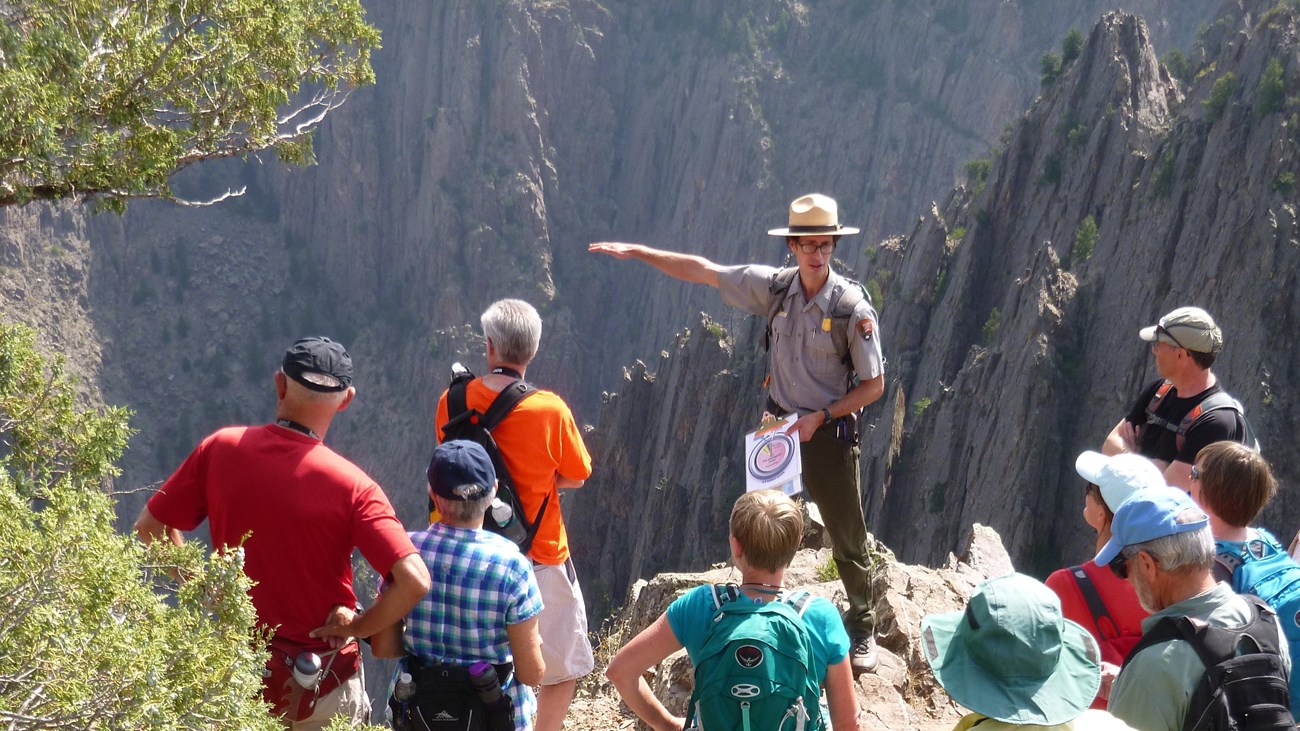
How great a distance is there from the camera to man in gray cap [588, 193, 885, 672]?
6996 millimetres

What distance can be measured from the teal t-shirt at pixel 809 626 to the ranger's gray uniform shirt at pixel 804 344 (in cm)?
275

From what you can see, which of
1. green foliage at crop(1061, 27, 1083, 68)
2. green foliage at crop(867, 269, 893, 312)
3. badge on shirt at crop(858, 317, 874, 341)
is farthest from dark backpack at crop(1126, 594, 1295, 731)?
green foliage at crop(1061, 27, 1083, 68)

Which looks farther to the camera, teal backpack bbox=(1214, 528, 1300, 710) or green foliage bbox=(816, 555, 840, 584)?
green foliage bbox=(816, 555, 840, 584)

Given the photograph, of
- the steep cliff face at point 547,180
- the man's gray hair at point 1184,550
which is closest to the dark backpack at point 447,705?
the man's gray hair at point 1184,550

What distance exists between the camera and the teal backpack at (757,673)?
432 cm

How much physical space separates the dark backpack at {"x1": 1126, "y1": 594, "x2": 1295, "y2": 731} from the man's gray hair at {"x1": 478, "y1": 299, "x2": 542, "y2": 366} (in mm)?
3569

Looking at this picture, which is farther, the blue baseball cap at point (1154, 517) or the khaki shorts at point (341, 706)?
the khaki shorts at point (341, 706)

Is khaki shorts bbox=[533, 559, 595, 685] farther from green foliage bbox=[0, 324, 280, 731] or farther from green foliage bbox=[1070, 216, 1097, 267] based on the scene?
green foliage bbox=[1070, 216, 1097, 267]

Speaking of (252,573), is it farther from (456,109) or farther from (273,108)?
(456,109)

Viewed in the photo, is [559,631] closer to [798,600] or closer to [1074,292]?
[798,600]

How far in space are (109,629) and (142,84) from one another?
662 centimetres

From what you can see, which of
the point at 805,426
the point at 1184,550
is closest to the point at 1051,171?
the point at 805,426

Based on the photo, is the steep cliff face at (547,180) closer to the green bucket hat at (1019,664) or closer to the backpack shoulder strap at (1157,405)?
the backpack shoulder strap at (1157,405)

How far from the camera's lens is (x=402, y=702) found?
200 inches
